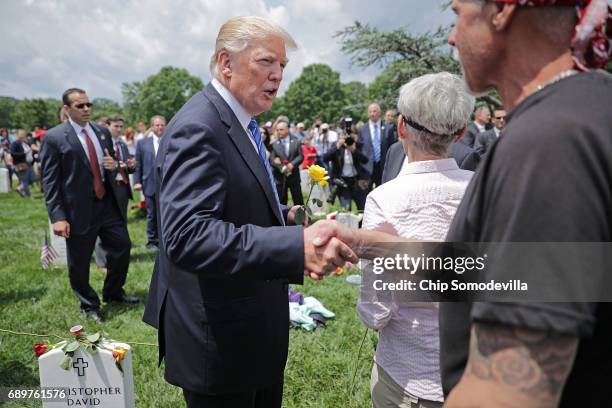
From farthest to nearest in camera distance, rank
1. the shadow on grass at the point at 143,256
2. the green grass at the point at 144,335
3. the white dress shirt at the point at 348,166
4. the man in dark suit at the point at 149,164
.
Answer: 1. the white dress shirt at the point at 348,166
2. the man in dark suit at the point at 149,164
3. the shadow on grass at the point at 143,256
4. the green grass at the point at 144,335

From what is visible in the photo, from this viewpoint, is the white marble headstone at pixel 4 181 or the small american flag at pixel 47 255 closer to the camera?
the small american flag at pixel 47 255

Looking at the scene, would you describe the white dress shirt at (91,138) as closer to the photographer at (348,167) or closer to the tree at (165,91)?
the photographer at (348,167)

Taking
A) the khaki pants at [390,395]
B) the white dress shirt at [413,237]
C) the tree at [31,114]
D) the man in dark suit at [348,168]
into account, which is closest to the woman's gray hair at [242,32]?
the white dress shirt at [413,237]

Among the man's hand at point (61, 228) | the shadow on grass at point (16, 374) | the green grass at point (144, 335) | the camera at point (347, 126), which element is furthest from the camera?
the camera at point (347, 126)

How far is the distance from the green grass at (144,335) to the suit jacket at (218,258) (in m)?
0.96

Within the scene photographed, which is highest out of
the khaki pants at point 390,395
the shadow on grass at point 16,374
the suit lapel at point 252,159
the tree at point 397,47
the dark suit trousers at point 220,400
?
the tree at point 397,47

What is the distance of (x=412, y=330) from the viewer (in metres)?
1.87

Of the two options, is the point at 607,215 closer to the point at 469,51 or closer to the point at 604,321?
the point at 604,321

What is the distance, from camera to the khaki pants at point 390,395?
6.07 feet

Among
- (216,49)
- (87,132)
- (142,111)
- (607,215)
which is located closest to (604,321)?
(607,215)

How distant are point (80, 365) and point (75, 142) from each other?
2938 mm

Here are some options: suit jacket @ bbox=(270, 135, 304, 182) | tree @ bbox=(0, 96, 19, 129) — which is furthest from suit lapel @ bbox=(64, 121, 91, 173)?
tree @ bbox=(0, 96, 19, 129)

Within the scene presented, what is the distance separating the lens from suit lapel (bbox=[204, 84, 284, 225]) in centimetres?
189

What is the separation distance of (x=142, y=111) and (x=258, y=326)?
76.0 m
